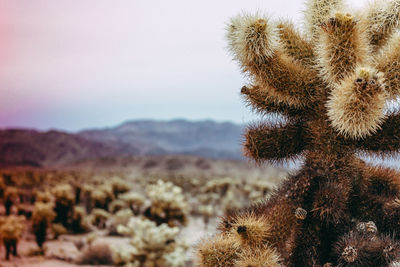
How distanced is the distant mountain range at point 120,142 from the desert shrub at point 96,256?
6.26 meters

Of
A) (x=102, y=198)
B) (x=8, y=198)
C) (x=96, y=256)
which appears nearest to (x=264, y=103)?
(x=96, y=256)

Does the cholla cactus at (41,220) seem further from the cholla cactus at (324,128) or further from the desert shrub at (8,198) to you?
the cholla cactus at (324,128)

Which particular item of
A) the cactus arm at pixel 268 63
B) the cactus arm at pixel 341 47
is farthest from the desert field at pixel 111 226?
the cactus arm at pixel 341 47

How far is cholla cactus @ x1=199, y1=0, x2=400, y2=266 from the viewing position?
2.51 m

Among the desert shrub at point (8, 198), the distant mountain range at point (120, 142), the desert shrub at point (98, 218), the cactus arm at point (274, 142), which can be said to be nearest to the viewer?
the cactus arm at point (274, 142)

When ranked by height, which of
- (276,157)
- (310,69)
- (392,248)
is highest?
(310,69)


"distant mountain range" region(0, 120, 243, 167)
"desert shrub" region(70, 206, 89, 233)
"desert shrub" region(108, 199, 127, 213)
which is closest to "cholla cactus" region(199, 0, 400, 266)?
"distant mountain range" region(0, 120, 243, 167)

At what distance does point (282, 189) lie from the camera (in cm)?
320

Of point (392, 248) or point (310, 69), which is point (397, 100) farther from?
point (392, 248)

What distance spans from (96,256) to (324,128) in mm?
6885

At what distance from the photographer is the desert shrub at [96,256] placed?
826 cm

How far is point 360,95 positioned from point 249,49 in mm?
846

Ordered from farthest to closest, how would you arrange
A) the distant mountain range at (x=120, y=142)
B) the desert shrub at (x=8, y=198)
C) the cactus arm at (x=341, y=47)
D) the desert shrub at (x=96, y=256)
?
the distant mountain range at (x=120, y=142), the desert shrub at (x=8, y=198), the desert shrub at (x=96, y=256), the cactus arm at (x=341, y=47)

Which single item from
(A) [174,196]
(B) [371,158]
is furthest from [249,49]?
(A) [174,196]
